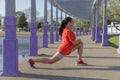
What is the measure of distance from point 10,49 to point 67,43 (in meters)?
2.28

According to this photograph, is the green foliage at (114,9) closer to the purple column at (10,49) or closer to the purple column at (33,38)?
the purple column at (33,38)

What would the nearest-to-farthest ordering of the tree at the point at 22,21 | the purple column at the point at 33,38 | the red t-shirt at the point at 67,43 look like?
the red t-shirt at the point at 67,43 → the purple column at the point at 33,38 → the tree at the point at 22,21

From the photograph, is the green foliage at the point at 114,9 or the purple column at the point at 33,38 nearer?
the purple column at the point at 33,38

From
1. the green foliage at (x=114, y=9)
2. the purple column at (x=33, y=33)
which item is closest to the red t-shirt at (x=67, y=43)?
the purple column at (x=33, y=33)

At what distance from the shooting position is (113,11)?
45219mm

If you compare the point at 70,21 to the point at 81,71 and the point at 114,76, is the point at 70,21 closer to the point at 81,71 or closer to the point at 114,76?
the point at 81,71

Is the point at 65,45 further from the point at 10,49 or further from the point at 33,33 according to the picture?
the point at 33,33

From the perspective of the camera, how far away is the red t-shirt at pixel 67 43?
515 inches

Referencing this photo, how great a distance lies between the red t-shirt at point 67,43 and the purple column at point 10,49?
77.3 inches

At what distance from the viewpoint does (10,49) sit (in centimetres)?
1156

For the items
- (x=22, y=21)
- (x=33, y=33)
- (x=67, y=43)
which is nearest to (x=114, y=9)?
(x=33, y=33)

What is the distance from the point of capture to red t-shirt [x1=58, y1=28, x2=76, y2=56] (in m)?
13.1

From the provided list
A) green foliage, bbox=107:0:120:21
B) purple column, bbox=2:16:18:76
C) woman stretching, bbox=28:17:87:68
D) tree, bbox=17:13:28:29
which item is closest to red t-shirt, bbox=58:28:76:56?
woman stretching, bbox=28:17:87:68

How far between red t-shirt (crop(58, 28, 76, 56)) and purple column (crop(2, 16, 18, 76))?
6.45 feet
